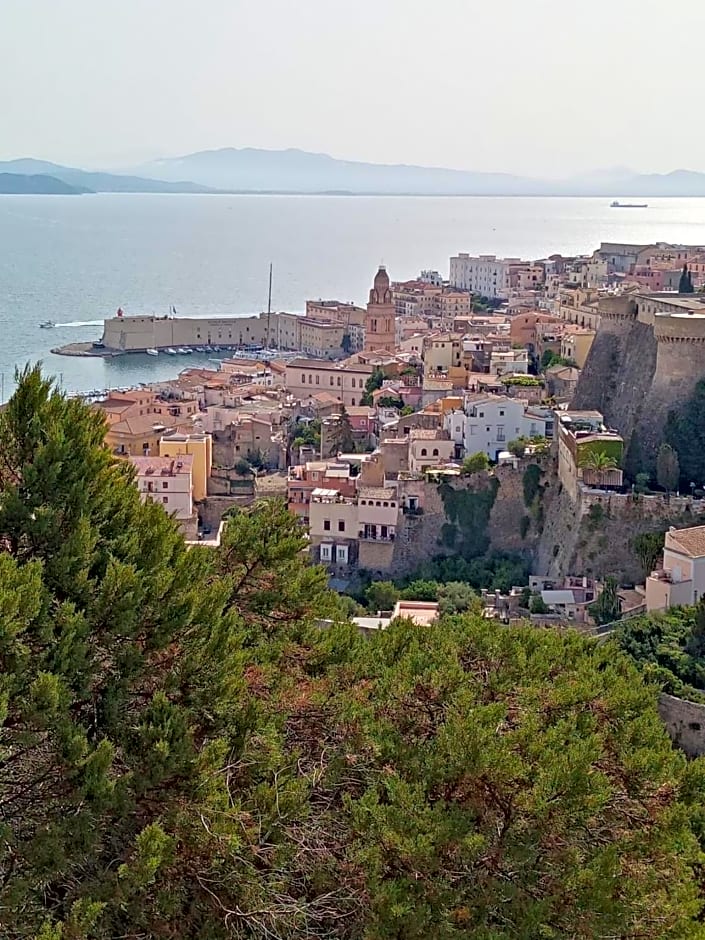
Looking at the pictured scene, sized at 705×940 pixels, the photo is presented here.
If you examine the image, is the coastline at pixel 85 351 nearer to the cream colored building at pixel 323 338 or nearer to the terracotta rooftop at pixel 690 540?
the cream colored building at pixel 323 338

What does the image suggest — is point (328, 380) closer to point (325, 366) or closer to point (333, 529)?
point (325, 366)

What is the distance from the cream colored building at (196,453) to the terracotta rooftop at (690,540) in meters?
9.76

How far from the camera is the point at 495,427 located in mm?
19891

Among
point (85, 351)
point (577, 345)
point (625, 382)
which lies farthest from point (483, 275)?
point (625, 382)

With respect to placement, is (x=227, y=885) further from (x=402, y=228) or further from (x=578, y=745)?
(x=402, y=228)

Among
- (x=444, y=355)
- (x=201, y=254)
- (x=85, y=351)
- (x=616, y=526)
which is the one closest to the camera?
(x=616, y=526)

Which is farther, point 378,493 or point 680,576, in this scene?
point 378,493

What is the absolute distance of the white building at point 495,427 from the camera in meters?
19.9

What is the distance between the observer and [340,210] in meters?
199

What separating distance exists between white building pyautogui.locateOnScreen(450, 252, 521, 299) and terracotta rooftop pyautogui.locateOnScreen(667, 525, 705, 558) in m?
33.5

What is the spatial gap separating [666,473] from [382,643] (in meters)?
9.80

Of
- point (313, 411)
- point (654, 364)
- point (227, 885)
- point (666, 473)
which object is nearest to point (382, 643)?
point (227, 885)

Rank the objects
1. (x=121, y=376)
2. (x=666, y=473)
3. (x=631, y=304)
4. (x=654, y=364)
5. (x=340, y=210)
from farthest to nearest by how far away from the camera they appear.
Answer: (x=340, y=210), (x=121, y=376), (x=631, y=304), (x=654, y=364), (x=666, y=473)

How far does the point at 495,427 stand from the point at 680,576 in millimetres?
6610
